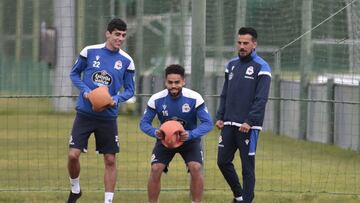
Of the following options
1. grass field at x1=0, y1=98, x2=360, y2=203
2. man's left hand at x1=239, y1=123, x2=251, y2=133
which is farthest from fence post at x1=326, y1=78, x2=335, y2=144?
man's left hand at x1=239, y1=123, x2=251, y2=133

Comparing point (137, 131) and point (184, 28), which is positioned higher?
Answer: point (184, 28)

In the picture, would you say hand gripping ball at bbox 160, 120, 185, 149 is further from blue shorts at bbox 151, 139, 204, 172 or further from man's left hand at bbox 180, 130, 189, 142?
blue shorts at bbox 151, 139, 204, 172

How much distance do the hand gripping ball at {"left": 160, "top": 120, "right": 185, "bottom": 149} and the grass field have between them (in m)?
2.08

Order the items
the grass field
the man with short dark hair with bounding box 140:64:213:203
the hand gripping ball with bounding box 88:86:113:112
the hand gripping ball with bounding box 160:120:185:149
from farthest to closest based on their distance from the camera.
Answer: the grass field, the hand gripping ball with bounding box 88:86:113:112, the man with short dark hair with bounding box 140:64:213:203, the hand gripping ball with bounding box 160:120:185:149

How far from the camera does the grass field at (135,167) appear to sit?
44.2ft

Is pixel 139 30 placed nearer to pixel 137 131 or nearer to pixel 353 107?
pixel 137 131

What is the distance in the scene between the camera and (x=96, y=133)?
1209 centimetres

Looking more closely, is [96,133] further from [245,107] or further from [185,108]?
[245,107]

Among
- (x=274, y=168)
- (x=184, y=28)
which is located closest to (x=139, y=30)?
(x=184, y=28)

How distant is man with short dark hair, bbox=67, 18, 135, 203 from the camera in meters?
11.9

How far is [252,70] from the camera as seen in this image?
38.7 feet

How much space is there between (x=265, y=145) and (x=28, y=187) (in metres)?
5.41

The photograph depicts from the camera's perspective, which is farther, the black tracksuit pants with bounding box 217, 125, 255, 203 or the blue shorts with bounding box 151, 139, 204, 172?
the black tracksuit pants with bounding box 217, 125, 255, 203

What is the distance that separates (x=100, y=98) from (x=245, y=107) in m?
1.58
